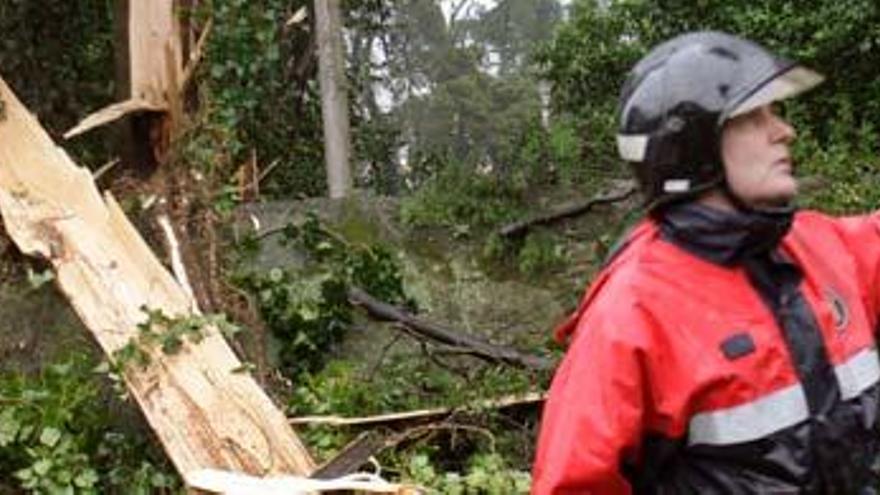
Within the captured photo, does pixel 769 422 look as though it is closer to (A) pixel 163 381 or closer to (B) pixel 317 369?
(A) pixel 163 381

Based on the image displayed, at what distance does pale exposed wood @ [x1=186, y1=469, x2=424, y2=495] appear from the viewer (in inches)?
176

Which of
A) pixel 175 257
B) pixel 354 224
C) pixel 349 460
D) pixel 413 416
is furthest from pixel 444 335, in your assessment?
pixel 349 460

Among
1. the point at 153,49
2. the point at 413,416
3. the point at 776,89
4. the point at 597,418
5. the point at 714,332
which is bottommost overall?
the point at 413,416

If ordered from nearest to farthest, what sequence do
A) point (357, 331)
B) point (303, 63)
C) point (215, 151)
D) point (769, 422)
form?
point (769, 422), point (215, 151), point (357, 331), point (303, 63)

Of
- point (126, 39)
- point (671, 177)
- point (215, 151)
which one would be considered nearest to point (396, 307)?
point (215, 151)

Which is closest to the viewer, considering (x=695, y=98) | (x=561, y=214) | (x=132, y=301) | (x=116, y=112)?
(x=695, y=98)

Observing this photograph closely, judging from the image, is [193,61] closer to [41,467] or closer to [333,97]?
[41,467]

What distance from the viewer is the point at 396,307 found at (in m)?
7.47

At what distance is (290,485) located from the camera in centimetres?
453

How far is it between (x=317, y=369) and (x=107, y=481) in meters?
1.66

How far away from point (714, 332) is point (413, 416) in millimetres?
3566

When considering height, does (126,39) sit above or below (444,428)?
above

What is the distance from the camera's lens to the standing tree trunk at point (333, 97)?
34.2 ft

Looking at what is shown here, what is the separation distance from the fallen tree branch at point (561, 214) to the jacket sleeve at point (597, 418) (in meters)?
5.82
